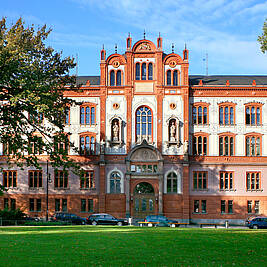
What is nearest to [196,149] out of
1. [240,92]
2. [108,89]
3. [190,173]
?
[190,173]

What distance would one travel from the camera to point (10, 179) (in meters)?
57.5

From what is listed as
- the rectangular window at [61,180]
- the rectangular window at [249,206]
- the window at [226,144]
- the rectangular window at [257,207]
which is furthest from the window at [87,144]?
the rectangular window at [257,207]

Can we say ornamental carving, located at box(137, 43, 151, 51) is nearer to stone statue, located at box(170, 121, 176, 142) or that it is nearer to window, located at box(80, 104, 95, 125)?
window, located at box(80, 104, 95, 125)

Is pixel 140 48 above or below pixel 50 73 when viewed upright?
above

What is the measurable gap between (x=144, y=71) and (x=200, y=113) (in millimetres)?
9073

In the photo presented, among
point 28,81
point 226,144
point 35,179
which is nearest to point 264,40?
point 28,81

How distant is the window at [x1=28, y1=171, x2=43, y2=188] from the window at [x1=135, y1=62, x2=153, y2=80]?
17.8 meters

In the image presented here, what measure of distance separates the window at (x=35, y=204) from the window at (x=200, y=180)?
19.9m

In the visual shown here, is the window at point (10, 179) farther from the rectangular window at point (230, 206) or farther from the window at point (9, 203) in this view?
the rectangular window at point (230, 206)

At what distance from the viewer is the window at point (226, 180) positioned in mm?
56656

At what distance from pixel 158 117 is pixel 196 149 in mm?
6386

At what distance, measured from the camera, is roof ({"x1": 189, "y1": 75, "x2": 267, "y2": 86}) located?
59500mm

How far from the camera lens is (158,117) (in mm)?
56688

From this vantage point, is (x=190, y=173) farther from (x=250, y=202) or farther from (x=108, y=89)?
(x=108, y=89)
